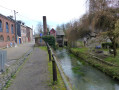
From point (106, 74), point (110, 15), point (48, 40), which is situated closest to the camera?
point (106, 74)

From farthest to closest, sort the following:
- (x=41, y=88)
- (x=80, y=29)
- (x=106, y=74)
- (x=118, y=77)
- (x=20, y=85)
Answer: (x=80, y=29) → (x=106, y=74) → (x=118, y=77) → (x=20, y=85) → (x=41, y=88)

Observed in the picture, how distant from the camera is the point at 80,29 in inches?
633

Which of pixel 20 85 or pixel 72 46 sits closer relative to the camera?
pixel 20 85

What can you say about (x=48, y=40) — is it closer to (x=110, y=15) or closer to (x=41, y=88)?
(x=110, y=15)

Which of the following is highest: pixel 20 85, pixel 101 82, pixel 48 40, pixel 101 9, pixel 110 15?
pixel 101 9

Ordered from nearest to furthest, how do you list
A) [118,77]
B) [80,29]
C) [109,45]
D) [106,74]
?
[118,77] < [106,74] < [80,29] < [109,45]

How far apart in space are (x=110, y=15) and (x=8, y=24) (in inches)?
851

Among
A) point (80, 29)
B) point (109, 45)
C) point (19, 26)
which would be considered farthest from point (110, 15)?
point (19, 26)

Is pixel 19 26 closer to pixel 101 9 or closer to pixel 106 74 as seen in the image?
pixel 101 9

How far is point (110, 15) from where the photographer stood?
1099 cm

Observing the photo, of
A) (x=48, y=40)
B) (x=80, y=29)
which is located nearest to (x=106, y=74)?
(x=80, y=29)

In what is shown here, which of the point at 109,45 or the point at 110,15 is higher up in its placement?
the point at 110,15

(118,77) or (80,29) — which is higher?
(80,29)

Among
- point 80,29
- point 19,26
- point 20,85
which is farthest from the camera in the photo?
point 19,26
